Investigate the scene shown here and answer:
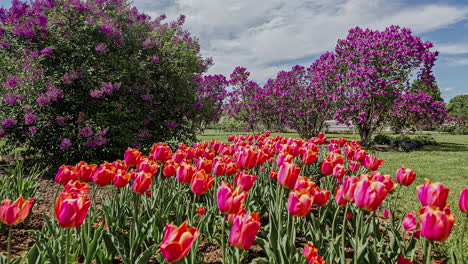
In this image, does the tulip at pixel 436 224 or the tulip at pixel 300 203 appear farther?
the tulip at pixel 300 203

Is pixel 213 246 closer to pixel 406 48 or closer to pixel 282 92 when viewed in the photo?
pixel 406 48

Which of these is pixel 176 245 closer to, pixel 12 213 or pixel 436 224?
pixel 12 213

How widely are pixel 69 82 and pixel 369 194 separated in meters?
6.04

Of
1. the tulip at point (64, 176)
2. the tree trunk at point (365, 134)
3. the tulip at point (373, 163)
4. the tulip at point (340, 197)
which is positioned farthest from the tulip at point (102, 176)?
the tree trunk at point (365, 134)

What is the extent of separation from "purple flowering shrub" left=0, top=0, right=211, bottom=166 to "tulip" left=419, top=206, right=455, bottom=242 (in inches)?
227

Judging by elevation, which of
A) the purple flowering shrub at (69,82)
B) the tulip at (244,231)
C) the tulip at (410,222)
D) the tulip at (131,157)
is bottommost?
the tulip at (410,222)

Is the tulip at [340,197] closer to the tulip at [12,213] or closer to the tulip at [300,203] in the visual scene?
the tulip at [300,203]

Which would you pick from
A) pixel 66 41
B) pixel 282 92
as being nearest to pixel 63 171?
pixel 66 41

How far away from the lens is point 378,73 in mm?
12336

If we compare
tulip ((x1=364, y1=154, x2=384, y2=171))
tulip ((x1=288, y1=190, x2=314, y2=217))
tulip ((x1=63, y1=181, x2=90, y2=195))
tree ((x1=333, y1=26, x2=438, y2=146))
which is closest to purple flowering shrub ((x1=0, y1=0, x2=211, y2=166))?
tulip ((x1=63, y1=181, x2=90, y2=195))

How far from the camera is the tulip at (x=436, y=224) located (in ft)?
3.79

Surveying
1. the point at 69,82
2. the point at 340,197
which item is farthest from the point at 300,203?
the point at 69,82

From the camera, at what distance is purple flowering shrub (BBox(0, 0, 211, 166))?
5484 mm

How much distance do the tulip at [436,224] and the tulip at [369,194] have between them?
0.22m
